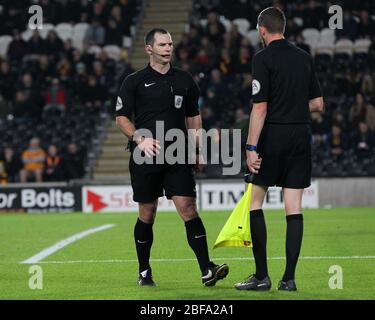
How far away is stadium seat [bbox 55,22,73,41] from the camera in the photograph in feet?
96.7

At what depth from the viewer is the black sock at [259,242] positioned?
8.95 metres

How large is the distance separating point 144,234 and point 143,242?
7 centimetres

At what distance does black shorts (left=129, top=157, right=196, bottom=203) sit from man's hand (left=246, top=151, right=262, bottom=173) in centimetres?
78

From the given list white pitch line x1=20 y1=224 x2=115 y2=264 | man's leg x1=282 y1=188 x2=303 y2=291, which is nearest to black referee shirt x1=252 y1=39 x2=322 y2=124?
man's leg x1=282 y1=188 x2=303 y2=291

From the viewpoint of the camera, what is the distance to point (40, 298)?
8.67 m

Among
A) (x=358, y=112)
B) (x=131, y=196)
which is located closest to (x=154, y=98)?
(x=131, y=196)

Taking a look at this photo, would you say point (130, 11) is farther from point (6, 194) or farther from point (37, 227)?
point (37, 227)

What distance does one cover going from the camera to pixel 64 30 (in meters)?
29.6

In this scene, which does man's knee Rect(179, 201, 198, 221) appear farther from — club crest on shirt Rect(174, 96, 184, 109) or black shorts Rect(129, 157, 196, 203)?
club crest on shirt Rect(174, 96, 184, 109)

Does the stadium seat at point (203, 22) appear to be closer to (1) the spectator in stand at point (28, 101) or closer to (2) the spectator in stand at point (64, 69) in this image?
(2) the spectator in stand at point (64, 69)

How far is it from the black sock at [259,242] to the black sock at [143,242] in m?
1.14

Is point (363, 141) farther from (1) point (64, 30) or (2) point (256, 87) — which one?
(2) point (256, 87)
